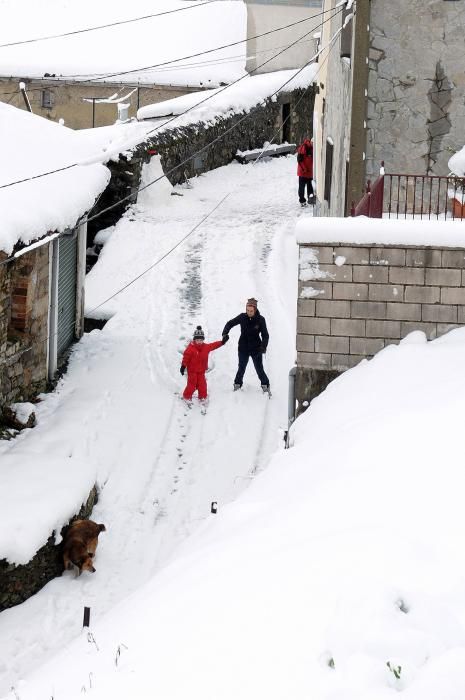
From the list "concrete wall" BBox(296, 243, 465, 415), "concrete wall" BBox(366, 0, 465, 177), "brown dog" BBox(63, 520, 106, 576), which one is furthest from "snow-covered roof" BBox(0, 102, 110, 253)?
"concrete wall" BBox(366, 0, 465, 177)

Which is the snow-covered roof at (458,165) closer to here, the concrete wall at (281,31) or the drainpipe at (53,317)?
the drainpipe at (53,317)

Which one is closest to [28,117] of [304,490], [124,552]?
[124,552]

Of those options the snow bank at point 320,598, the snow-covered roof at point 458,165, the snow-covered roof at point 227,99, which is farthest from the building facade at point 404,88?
the snow-covered roof at point 227,99

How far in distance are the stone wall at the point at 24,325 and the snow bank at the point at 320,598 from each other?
218 inches

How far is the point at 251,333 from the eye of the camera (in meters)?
15.3

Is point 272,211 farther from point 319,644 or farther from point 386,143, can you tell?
point 319,644

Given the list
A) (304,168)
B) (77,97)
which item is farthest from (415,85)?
(77,97)

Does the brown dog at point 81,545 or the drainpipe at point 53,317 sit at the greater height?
the drainpipe at point 53,317

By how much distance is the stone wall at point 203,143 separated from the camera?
23.7 metres

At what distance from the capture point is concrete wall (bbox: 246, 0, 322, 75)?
3953 centimetres

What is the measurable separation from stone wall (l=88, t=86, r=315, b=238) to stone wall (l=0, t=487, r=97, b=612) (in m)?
12.0

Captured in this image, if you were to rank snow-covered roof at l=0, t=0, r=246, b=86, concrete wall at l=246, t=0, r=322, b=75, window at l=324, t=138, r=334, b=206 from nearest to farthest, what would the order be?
window at l=324, t=138, r=334, b=206 < snow-covered roof at l=0, t=0, r=246, b=86 < concrete wall at l=246, t=0, r=322, b=75

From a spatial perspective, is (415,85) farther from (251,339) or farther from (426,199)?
(251,339)

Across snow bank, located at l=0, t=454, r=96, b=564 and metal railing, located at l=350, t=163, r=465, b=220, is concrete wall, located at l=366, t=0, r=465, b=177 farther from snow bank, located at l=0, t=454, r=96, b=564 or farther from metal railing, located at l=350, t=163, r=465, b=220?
snow bank, located at l=0, t=454, r=96, b=564
